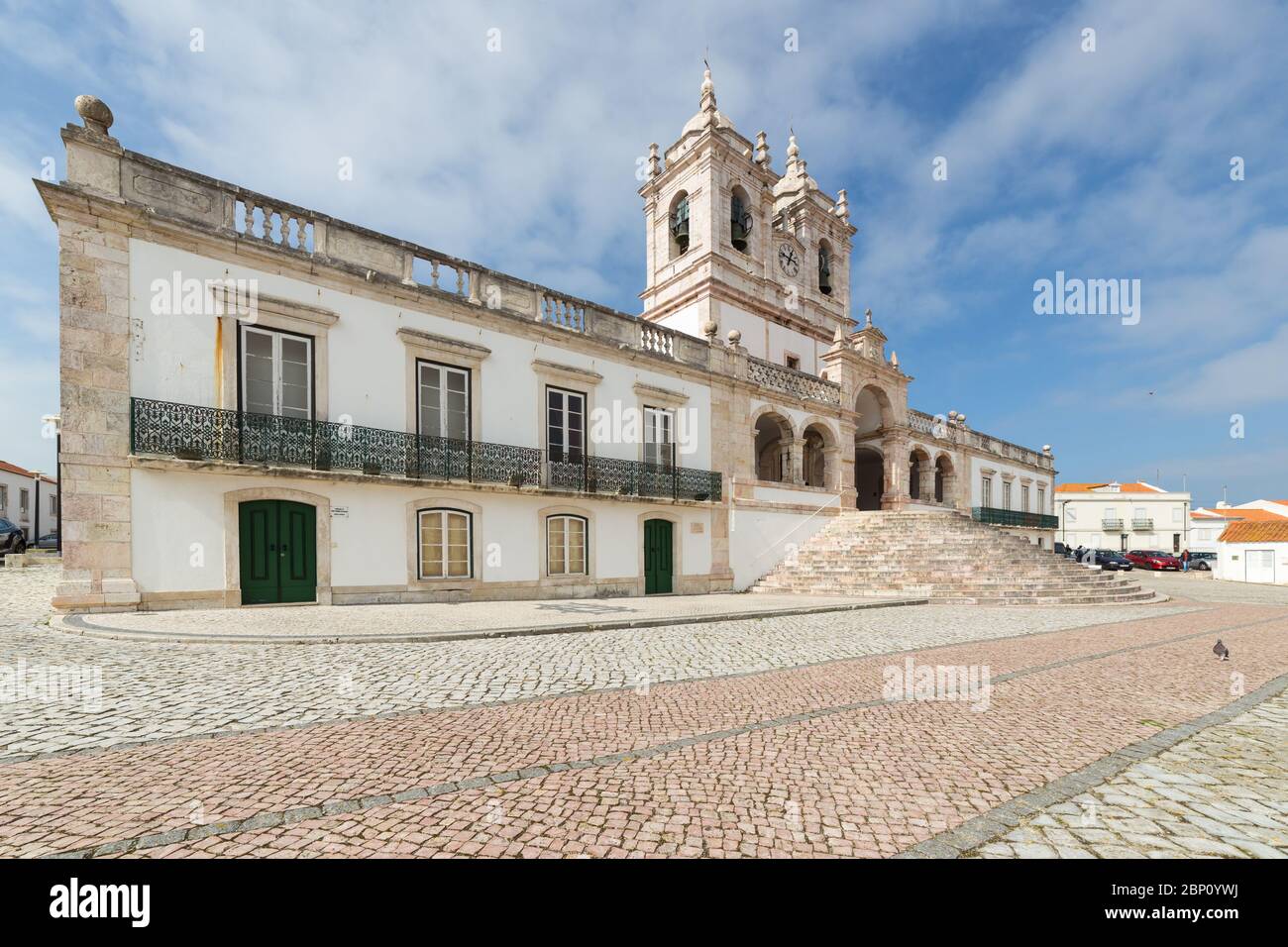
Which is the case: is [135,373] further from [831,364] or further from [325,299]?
[831,364]

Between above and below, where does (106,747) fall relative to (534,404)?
below

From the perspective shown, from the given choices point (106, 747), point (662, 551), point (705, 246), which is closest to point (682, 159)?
point (705, 246)

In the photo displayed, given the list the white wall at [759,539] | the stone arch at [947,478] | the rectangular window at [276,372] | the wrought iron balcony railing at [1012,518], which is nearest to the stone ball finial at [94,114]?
the rectangular window at [276,372]

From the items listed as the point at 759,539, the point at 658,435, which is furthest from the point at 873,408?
the point at 658,435

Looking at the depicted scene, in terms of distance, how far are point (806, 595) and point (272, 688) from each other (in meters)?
13.6

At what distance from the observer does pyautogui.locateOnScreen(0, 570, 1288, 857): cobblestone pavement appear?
2.49 meters

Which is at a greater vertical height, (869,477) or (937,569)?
(869,477)

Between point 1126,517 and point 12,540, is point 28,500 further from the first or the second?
point 1126,517

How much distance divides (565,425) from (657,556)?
14.9 ft

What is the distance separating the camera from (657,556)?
16.0 meters

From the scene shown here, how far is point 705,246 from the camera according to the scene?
22.2 m

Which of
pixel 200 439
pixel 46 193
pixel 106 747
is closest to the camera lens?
pixel 106 747

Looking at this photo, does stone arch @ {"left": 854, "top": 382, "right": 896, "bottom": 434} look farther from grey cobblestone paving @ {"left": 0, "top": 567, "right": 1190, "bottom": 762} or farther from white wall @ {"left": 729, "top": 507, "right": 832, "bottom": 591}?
grey cobblestone paving @ {"left": 0, "top": 567, "right": 1190, "bottom": 762}

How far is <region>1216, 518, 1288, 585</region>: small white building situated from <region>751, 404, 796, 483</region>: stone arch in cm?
2114
